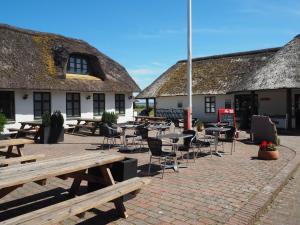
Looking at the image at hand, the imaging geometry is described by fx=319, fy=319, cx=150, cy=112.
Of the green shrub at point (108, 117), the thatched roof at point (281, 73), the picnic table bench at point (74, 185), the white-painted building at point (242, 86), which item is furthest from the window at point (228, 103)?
the picnic table bench at point (74, 185)

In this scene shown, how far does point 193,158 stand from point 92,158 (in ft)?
15.7

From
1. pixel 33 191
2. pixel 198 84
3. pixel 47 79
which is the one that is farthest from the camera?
pixel 198 84

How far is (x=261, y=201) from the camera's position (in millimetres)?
5348

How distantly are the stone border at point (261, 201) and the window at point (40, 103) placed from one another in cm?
1307

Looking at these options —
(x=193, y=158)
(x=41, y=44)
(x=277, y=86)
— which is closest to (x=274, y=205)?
(x=193, y=158)

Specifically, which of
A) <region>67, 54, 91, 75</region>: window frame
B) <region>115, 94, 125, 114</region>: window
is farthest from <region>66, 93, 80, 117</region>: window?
<region>115, 94, 125, 114</region>: window

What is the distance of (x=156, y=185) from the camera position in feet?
20.8

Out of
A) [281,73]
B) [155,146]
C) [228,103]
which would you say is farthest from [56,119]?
[228,103]

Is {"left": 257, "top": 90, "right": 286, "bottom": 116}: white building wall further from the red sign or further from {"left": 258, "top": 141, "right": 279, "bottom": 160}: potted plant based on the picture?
{"left": 258, "top": 141, "right": 279, "bottom": 160}: potted plant

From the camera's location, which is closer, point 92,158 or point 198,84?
point 92,158

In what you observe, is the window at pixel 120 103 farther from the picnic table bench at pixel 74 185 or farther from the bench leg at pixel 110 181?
the bench leg at pixel 110 181

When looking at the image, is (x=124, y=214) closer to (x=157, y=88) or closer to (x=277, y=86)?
(x=277, y=86)

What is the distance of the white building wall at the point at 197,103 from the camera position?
23867 mm

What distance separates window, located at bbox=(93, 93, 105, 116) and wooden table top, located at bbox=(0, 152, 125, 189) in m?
14.9
